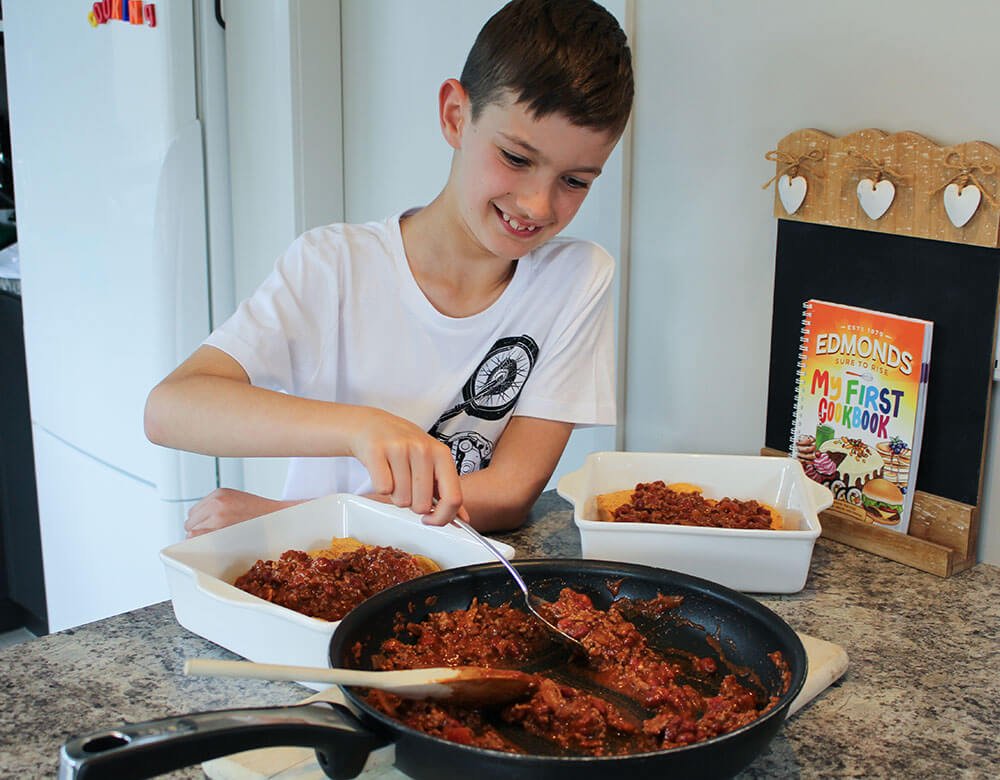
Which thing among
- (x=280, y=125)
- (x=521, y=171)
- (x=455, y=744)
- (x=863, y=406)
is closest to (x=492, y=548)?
(x=455, y=744)

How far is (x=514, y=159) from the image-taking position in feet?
3.98

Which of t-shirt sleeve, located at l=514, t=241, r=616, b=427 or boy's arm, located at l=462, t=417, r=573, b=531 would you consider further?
t-shirt sleeve, located at l=514, t=241, r=616, b=427

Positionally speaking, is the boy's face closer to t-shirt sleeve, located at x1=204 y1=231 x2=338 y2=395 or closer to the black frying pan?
t-shirt sleeve, located at x1=204 y1=231 x2=338 y2=395

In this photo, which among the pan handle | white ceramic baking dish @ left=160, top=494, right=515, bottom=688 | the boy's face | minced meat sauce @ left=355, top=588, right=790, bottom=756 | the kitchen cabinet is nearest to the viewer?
the pan handle

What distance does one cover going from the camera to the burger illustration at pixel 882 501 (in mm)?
1272

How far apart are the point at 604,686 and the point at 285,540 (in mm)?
379

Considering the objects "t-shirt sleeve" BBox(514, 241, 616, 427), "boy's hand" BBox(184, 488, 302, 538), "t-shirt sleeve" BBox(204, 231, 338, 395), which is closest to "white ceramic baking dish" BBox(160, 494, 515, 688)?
"boy's hand" BBox(184, 488, 302, 538)

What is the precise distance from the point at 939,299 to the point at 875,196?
14cm

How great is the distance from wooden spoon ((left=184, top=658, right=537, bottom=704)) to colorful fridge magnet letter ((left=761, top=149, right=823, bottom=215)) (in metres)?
0.78

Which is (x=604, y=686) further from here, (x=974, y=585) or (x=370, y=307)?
(x=370, y=307)

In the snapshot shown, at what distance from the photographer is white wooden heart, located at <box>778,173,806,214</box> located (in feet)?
4.40

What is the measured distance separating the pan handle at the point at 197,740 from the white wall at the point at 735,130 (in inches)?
34.6

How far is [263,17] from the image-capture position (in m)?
1.96

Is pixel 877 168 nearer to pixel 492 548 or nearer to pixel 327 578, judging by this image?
pixel 492 548
